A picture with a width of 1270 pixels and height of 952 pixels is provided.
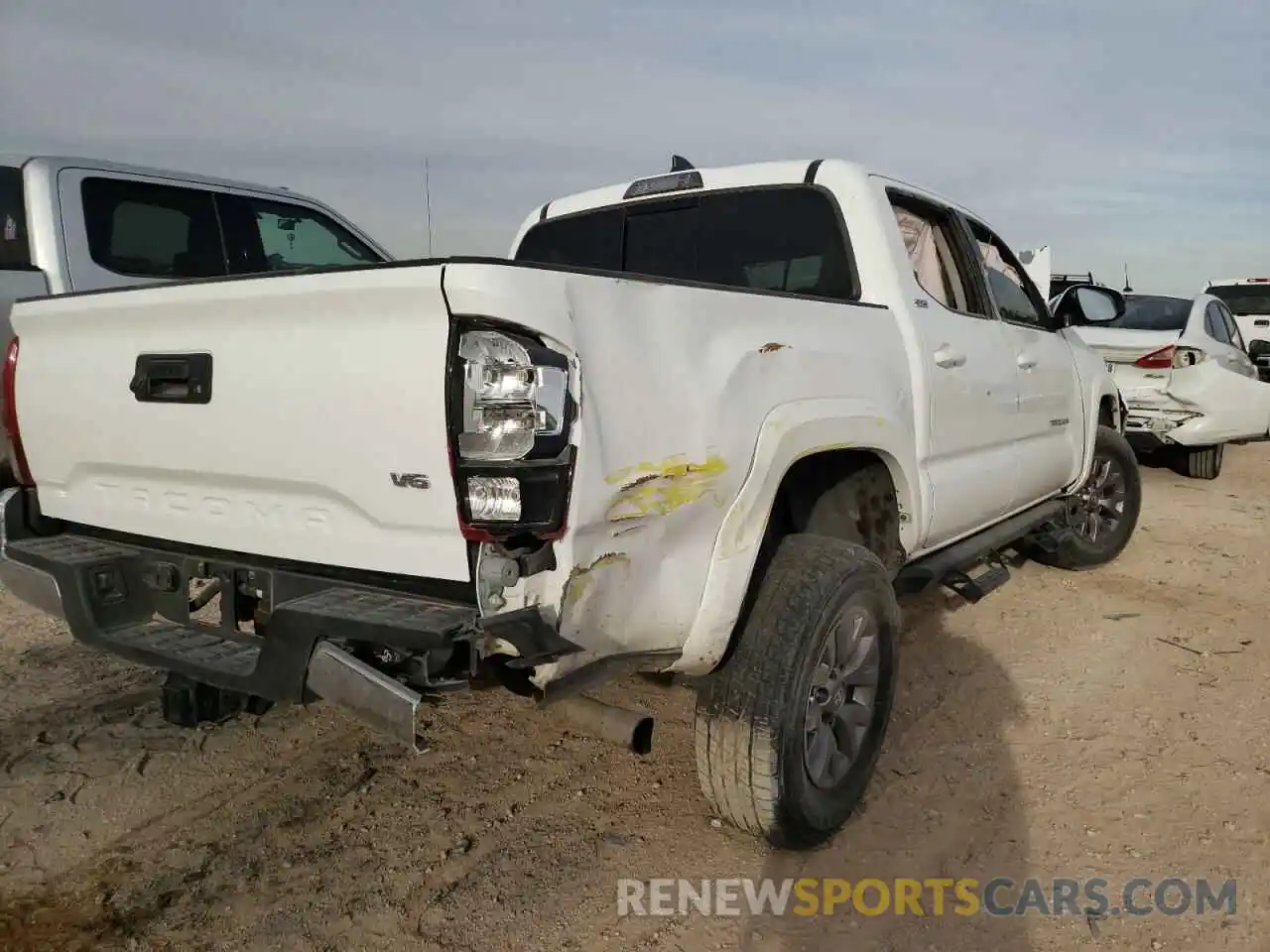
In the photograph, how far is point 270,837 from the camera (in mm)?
2848

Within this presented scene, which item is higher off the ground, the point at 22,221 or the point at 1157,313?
the point at 22,221

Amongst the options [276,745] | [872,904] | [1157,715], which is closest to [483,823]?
[276,745]

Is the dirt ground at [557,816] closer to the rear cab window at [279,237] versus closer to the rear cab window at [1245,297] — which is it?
the rear cab window at [279,237]

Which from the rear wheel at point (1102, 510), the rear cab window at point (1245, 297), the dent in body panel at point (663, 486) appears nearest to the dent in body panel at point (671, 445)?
the dent in body panel at point (663, 486)

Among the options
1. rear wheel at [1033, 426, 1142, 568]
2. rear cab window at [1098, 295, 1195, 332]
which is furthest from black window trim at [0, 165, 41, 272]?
rear cab window at [1098, 295, 1195, 332]

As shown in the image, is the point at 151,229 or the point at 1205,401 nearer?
the point at 151,229

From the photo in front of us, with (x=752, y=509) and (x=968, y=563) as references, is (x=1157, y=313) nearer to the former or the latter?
(x=968, y=563)

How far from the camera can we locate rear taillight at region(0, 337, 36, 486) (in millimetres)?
2855

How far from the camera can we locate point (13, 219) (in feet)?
16.4

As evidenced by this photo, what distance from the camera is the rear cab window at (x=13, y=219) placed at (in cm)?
494

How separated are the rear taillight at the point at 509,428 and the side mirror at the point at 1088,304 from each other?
3.73 meters

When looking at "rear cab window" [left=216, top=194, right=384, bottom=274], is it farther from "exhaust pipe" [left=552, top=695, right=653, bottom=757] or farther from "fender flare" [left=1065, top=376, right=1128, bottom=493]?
"fender flare" [left=1065, top=376, right=1128, bottom=493]

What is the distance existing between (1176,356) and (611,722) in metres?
7.80

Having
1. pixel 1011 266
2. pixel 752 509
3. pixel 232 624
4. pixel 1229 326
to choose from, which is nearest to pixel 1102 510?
pixel 1011 266
